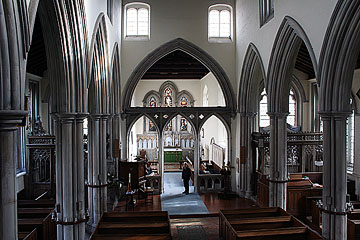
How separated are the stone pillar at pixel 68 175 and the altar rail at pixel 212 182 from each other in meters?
7.73

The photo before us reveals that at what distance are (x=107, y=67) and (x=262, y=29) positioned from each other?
16.6 ft

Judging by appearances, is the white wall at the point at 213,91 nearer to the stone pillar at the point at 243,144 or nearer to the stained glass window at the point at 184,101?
the stained glass window at the point at 184,101

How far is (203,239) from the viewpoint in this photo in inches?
357

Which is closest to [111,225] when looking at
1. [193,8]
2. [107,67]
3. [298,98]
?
[107,67]

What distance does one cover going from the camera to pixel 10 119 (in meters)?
3.94

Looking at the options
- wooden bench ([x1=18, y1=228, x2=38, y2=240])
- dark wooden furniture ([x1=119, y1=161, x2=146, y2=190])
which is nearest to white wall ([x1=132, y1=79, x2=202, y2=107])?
dark wooden furniture ([x1=119, y1=161, x2=146, y2=190])

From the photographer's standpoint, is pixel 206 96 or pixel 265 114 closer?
pixel 265 114

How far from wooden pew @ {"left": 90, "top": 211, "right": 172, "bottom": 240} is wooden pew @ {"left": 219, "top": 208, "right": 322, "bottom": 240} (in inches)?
56.5

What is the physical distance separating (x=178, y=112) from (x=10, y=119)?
35.5 ft

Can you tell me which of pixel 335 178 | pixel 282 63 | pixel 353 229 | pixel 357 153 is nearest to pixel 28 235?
pixel 335 178

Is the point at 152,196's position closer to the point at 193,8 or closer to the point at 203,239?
the point at 203,239

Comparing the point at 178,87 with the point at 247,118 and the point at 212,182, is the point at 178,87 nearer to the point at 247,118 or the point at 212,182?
the point at 212,182

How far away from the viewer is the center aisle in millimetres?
11742

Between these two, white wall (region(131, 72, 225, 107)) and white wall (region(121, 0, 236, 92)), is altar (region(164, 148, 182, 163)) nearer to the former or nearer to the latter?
white wall (region(131, 72, 225, 107))
